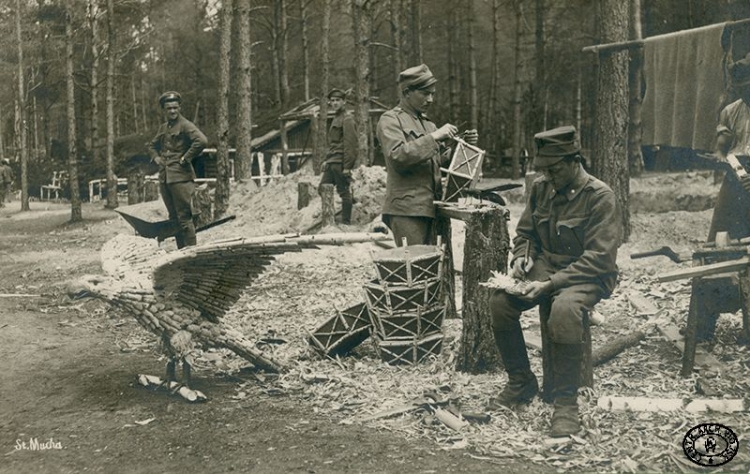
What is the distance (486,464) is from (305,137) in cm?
2593

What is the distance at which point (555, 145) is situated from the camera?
178 inches

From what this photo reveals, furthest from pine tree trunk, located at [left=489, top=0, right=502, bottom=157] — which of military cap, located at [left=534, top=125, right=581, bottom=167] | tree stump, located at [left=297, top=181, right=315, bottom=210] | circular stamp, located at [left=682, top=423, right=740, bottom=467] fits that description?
circular stamp, located at [left=682, top=423, right=740, bottom=467]

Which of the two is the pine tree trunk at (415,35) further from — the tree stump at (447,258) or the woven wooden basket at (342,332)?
the woven wooden basket at (342,332)

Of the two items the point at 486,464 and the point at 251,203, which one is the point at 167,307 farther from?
the point at 251,203

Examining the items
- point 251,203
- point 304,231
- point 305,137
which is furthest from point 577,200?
point 305,137

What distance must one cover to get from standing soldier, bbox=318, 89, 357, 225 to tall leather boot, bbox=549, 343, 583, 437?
8.37 meters

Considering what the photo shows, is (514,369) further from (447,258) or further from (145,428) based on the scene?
(145,428)

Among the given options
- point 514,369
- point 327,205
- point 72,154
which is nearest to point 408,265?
point 514,369

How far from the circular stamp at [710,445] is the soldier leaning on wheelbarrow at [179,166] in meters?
6.77

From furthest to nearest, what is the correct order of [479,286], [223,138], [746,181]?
[223,138] < [746,181] < [479,286]

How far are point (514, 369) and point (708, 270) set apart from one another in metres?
1.34

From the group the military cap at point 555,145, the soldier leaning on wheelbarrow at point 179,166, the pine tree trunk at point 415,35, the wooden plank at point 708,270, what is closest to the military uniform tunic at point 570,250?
the military cap at point 555,145

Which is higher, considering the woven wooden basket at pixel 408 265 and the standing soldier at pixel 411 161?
the standing soldier at pixel 411 161

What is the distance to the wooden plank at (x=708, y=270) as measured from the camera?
4.58m
